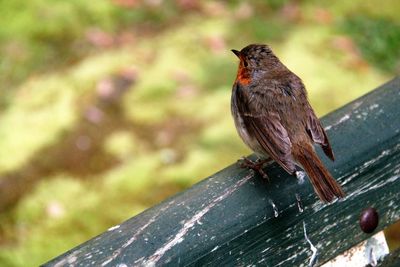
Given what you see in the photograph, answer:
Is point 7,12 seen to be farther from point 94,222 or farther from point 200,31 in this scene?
point 94,222

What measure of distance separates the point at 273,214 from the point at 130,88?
5.40 metres

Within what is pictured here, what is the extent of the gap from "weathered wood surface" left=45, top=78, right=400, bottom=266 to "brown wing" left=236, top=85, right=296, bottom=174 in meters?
0.37

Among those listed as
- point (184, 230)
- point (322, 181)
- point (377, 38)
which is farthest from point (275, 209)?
point (377, 38)

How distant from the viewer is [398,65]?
781cm


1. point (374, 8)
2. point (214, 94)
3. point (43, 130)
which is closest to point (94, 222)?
point (43, 130)

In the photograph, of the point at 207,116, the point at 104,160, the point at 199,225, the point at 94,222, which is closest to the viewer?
the point at 199,225

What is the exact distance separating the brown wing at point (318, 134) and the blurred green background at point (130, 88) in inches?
116

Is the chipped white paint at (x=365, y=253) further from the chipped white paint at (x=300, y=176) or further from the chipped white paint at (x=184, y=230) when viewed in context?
the chipped white paint at (x=184, y=230)

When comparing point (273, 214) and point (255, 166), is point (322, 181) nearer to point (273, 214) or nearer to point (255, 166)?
point (273, 214)

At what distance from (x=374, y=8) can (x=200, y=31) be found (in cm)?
213

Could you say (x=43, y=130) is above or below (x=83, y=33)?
below

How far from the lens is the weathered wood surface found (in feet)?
6.13

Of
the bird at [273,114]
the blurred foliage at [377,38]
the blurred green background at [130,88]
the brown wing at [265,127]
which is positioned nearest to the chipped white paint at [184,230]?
the bird at [273,114]

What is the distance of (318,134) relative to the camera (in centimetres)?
260
